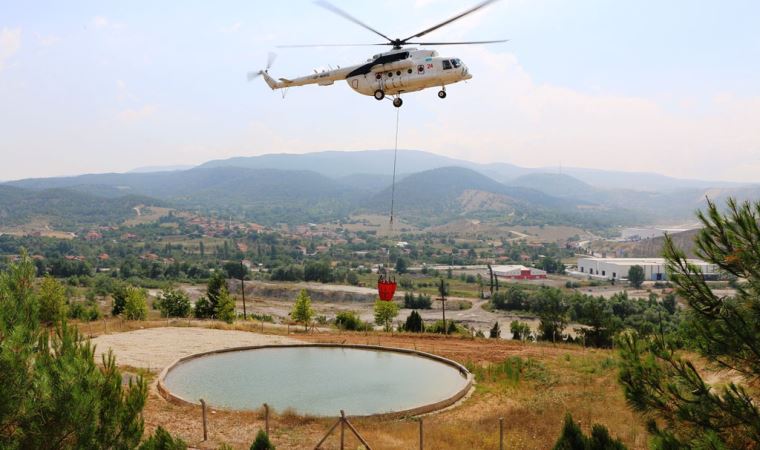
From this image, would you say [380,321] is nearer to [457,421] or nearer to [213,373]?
[213,373]

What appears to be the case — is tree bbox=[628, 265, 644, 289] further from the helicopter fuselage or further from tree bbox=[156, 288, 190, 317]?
the helicopter fuselage

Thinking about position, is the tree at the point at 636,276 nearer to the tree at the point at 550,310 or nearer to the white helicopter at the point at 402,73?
the tree at the point at 550,310

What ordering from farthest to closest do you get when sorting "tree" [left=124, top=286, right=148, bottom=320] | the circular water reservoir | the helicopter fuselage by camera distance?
"tree" [left=124, top=286, right=148, bottom=320] → the circular water reservoir → the helicopter fuselage

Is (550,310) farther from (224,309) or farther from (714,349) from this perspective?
(714,349)

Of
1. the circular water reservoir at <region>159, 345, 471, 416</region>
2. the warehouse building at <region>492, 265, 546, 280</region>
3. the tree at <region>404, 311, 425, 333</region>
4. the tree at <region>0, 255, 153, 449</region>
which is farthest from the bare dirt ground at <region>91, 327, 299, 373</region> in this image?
the warehouse building at <region>492, 265, 546, 280</region>

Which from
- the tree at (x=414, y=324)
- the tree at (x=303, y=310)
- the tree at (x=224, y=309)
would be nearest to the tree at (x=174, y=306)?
the tree at (x=224, y=309)

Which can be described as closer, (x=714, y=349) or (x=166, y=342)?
(x=714, y=349)

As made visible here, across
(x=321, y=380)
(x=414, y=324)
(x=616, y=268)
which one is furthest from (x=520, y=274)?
(x=321, y=380)
